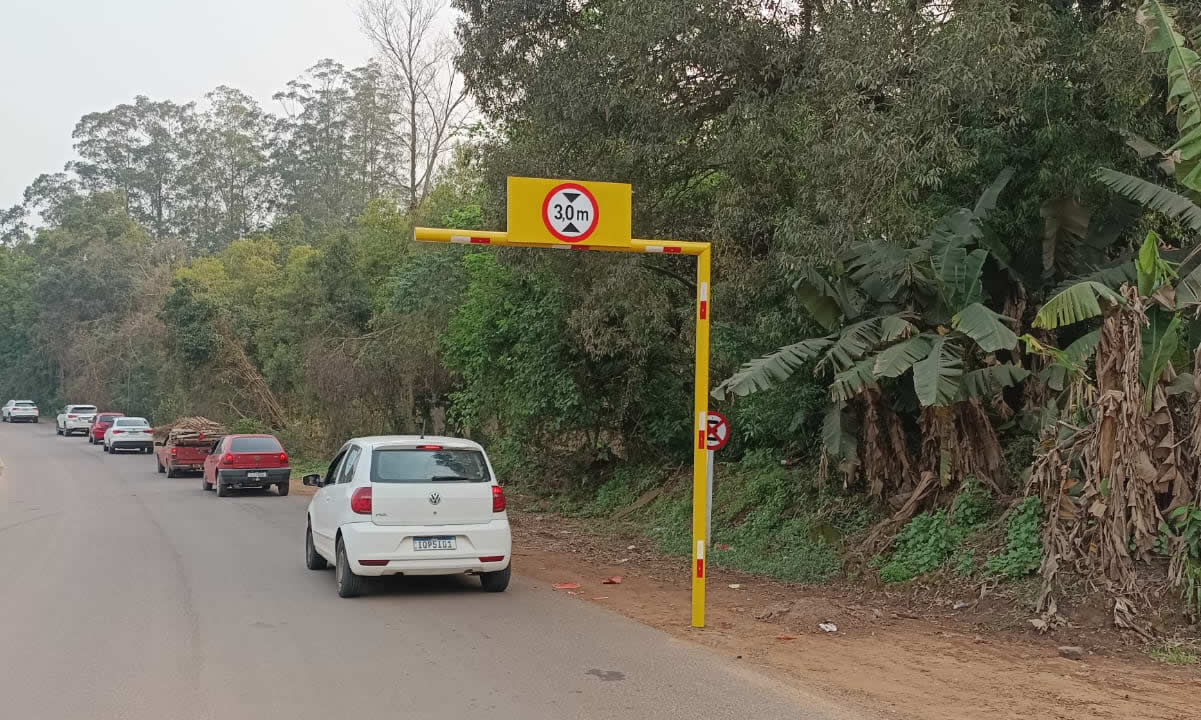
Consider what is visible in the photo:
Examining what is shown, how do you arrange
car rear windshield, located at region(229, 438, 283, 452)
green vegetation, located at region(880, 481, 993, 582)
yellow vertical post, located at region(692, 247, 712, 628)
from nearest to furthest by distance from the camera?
yellow vertical post, located at region(692, 247, 712, 628)
green vegetation, located at region(880, 481, 993, 582)
car rear windshield, located at region(229, 438, 283, 452)

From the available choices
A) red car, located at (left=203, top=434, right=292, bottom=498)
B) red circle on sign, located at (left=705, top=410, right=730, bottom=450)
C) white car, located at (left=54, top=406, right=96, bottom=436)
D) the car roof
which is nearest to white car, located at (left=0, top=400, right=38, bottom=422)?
white car, located at (left=54, top=406, right=96, bottom=436)

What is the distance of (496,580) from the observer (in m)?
11.4

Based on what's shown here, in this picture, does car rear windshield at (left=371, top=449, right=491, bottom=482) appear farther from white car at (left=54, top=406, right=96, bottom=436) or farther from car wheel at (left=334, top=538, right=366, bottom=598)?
white car at (left=54, top=406, right=96, bottom=436)

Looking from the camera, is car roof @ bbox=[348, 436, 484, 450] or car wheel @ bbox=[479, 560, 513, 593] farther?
car wheel @ bbox=[479, 560, 513, 593]

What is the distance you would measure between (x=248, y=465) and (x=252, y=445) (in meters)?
0.61

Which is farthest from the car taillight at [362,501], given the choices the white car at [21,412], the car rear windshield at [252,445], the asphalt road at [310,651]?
the white car at [21,412]

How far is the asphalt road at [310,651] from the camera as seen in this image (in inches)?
271

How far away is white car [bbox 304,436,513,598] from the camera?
1059cm

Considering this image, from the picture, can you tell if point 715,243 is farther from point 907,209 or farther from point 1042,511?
point 1042,511

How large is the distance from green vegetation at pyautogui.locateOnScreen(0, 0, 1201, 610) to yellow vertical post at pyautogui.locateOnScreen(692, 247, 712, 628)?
7.02 feet

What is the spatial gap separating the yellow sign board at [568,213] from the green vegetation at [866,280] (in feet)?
10.3

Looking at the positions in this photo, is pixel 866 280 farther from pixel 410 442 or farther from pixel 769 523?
pixel 410 442

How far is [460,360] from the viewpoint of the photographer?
79.8ft

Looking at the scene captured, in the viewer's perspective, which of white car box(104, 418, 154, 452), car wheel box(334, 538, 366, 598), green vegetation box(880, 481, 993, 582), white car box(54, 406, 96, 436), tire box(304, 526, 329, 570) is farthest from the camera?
white car box(54, 406, 96, 436)
